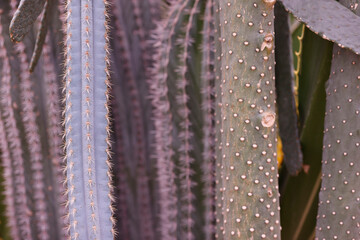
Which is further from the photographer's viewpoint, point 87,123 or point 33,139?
point 33,139

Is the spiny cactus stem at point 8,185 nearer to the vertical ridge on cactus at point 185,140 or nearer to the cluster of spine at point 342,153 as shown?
the vertical ridge on cactus at point 185,140

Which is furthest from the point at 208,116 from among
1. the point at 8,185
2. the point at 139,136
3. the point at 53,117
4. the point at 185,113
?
the point at 8,185

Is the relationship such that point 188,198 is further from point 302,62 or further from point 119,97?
point 302,62

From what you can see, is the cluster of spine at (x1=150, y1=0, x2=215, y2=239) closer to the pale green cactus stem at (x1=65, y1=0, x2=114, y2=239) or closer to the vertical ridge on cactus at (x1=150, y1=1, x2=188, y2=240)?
the vertical ridge on cactus at (x1=150, y1=1, x2=188, y2=240)

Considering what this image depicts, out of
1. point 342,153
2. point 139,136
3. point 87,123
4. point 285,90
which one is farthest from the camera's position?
point 139,136

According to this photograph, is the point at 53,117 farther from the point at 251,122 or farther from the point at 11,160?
the point at 251,122

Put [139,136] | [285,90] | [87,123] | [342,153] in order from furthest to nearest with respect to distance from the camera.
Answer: [139,136] < [285,90] < [342,153] < [87,123]
